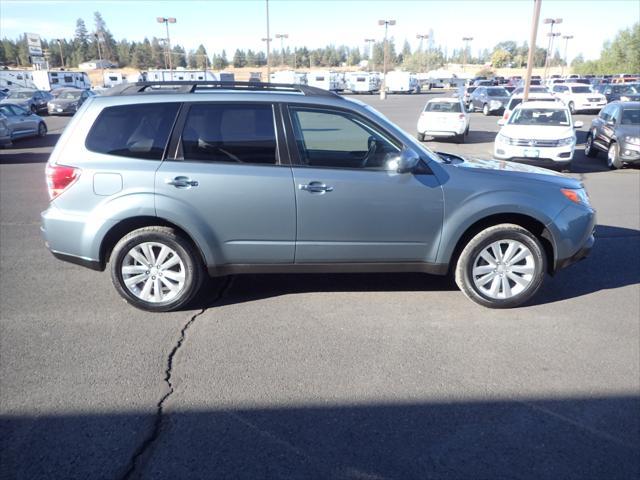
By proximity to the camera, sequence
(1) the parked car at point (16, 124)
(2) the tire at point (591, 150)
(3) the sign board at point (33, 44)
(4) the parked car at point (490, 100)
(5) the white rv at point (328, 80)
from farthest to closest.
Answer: (5) the white rv at point (328, 80) < (3) the sign board at point (33, 44) < (4) the parked car at point (490, 100) < (1) the parked car at point (16, 124) < (2) the tire at point (591, 150)

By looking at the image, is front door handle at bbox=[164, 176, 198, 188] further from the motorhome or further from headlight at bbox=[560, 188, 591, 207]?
the motorhome

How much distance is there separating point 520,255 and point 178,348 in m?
3.08

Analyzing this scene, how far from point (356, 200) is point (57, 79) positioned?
5520 cm

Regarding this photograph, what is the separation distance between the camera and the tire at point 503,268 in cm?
458

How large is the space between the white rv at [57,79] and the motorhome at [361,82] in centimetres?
3056

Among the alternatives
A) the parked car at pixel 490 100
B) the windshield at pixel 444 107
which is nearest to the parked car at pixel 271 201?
the windshield at pixel 444 107

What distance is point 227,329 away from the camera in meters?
4.25

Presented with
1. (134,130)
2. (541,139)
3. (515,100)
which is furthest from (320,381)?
(515,100)

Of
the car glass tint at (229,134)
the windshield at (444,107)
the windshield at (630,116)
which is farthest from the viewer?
the windshield at (444,107)

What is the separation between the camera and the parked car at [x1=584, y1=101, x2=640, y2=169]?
1275 centimetres

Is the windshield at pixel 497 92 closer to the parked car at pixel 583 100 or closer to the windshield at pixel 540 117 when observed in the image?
the parked car at pixel 583 100

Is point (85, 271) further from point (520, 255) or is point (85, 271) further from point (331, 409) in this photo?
point (520, 255)

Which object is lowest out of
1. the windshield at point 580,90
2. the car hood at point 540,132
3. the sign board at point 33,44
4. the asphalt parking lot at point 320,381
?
the asphalt parking lot at point 320,381

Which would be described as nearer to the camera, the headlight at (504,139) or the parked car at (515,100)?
the headlight at (504,139)
